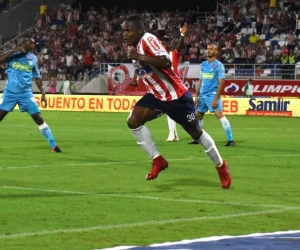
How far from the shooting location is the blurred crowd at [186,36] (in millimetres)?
44156

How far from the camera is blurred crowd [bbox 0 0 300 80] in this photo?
44156 millimetres

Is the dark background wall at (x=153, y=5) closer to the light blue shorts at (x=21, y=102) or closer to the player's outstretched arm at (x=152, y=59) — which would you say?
the light blue shorts at (x=21, y=102)

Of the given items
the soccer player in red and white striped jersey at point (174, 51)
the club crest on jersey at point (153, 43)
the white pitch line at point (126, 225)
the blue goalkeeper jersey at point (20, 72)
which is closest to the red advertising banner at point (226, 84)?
the soccer player in red and white striped jersey at point (174, 51)

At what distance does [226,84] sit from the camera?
43.1 metres

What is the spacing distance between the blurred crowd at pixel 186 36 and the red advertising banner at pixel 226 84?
123 cm

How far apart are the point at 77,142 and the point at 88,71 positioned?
28275mm

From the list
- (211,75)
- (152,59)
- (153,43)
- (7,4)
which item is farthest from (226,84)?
(152,59)

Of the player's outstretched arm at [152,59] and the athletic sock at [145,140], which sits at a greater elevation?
the player's outstretched arm at [152,59]

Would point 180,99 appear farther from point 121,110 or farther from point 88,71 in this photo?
point 88,71

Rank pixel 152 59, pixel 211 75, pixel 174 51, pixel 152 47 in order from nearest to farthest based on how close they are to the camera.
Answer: pixel 152 59 < pixel 152 47 < pixel 174 51 < pixel 211 75

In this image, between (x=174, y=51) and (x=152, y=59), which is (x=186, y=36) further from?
(x=152, y=59)

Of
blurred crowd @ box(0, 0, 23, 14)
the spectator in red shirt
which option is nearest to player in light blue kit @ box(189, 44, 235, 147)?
the spectator in red shirt

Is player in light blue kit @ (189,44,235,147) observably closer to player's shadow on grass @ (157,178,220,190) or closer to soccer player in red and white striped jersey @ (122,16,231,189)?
player's shadow on grass @ (157,178,220,190)

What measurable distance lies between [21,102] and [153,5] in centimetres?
4073
